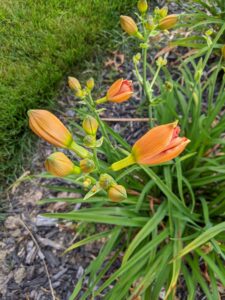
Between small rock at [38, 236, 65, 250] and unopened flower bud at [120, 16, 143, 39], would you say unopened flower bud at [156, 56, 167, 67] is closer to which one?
unopened flower bud at [120, 16, 143, 39]

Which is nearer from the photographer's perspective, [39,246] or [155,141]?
[155,141]

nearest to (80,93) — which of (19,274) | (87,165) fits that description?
(87,165)

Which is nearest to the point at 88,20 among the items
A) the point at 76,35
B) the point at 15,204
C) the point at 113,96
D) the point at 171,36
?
the point at 76,35

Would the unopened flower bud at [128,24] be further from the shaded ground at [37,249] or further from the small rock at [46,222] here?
the small rock at [46,222]

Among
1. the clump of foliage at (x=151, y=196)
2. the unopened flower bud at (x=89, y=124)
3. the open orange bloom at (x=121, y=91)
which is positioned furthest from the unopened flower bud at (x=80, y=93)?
the unopened flower bud at (x=89, y=124)

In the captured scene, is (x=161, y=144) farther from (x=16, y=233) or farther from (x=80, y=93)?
(x=16, y=233)
